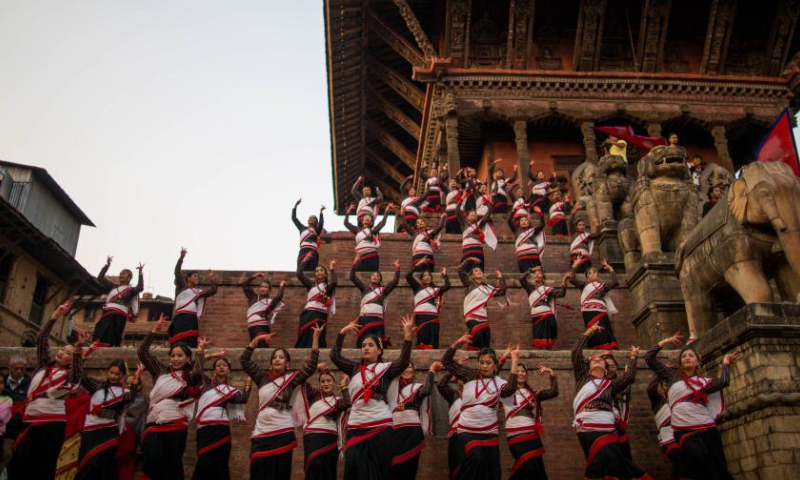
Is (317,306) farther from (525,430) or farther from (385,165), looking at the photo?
(385,165)

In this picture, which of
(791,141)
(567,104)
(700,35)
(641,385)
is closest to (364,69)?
(567,104)

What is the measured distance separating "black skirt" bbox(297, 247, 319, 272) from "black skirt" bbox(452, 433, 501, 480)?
614 centimetres

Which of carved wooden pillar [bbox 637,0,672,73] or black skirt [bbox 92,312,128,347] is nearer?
black skirt [bbox 92,312,128,347]

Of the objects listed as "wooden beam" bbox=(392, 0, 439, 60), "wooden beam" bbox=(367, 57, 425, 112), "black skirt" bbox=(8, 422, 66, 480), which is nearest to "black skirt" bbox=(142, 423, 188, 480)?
"black skirt" bbox=(8, 422, 66, 480)

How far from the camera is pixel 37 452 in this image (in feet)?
20.3

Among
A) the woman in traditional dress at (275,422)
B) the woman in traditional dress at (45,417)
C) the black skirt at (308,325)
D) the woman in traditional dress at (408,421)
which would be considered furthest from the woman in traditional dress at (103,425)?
the black skirt at (308,325)

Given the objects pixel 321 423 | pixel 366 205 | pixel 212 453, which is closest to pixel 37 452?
pixel 212 453

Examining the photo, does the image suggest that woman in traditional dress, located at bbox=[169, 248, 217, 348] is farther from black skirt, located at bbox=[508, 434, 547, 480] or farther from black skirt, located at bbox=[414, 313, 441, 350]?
black skirt, located at bbox=[508, 434, 547, 480]

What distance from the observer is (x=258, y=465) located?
5.89 meters

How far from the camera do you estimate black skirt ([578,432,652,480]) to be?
19.0 feet

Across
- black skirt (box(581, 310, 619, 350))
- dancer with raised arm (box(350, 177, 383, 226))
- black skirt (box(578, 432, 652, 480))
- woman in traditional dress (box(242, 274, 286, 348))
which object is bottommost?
black skirt (box(578, 432, 652, 480))

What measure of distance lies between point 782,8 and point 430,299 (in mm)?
17474

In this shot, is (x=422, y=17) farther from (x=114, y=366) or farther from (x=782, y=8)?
(x=114, y=366)

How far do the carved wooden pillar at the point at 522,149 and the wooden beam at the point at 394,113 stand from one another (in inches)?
195
